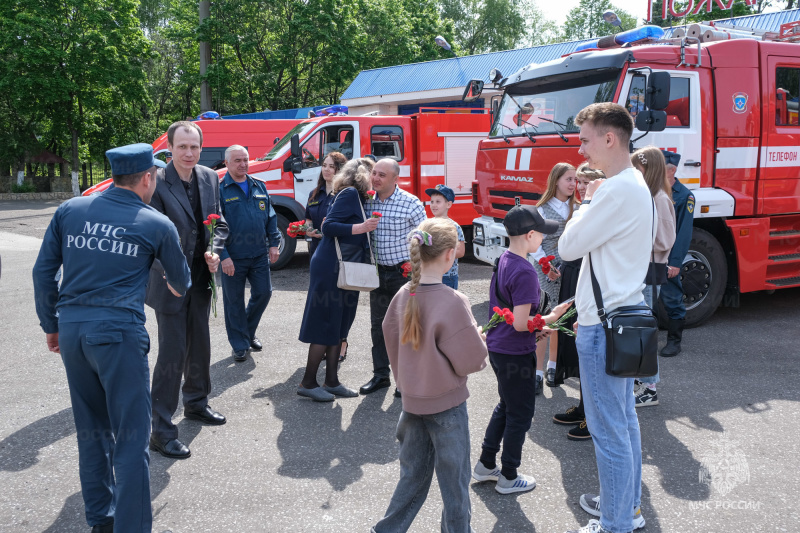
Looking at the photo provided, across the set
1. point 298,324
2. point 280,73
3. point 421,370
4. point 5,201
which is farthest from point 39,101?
point 421,370

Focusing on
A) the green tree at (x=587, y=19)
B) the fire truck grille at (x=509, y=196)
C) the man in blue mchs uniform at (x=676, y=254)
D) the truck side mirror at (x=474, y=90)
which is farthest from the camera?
the green tree at (x=587, y=19)

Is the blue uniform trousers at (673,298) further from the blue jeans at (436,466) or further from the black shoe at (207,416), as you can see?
the black shoe at (207,416)

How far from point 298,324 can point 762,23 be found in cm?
1491

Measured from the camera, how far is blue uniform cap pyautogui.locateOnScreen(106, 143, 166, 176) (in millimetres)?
2957

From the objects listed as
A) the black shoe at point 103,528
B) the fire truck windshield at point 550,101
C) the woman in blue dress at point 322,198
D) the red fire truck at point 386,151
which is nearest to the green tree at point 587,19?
the red fire truck at point 386,151

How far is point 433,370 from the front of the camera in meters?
2.71

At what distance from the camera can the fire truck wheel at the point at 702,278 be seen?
22.2 feet

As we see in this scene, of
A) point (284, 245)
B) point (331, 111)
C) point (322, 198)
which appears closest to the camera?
point (322, 198)

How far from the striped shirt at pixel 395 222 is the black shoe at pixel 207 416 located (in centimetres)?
174

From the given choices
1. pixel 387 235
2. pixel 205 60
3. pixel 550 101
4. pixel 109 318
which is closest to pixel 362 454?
pixel 387 235

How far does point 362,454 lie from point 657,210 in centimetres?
284

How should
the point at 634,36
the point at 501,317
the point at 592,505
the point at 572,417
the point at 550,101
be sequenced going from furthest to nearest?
1. the point at 550,101
2. the point at 634,36
3. the point at 572,417
4. the point at 592,505
5. the point at 501,317

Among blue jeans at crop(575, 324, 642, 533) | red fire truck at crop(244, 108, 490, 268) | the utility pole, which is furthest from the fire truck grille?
the utility pole

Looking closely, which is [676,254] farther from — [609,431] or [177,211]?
[177,211]
